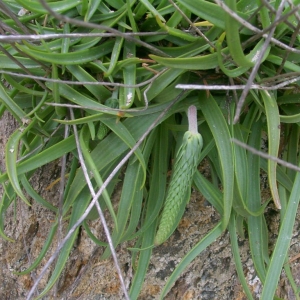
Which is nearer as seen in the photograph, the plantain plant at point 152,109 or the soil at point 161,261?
the plantain plant at point 152,109

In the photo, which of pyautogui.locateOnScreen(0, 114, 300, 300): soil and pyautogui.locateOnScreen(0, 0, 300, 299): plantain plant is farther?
pyautogui.locateOnScreen(0, 114, 300, 300): soil

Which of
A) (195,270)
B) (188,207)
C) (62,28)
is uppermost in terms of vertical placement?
(62,28)

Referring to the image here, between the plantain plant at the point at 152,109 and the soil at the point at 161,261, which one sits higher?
the plantain plant at the point at 152,109

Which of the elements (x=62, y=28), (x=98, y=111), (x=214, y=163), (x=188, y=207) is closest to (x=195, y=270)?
(x=188, y=207)

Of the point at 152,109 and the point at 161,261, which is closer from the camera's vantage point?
the point at 152,109

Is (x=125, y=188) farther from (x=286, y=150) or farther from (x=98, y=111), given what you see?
(x=286, y=150)

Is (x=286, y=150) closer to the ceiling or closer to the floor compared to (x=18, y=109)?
closer to the floor

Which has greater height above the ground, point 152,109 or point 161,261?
point 152,109

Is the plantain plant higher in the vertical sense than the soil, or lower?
higher
